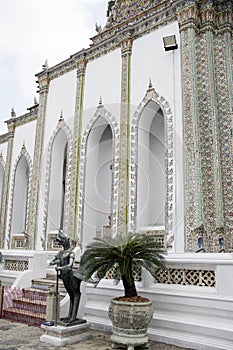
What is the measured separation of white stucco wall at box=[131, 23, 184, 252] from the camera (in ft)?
24.0

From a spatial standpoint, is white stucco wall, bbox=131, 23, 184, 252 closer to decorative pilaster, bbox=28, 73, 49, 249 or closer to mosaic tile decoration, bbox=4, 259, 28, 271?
mosaic tile decoration, bbox=4, 259, 28, 271

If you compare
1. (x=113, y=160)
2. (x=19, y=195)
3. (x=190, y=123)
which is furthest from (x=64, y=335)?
(x=19, y=195)

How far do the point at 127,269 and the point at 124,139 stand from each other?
4.85m

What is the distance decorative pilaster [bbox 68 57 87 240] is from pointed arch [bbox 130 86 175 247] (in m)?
1.84

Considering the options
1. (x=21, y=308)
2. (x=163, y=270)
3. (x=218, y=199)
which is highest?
(x=218, y=199)

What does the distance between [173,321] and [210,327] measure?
1.73ft

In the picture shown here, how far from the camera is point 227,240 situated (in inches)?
280

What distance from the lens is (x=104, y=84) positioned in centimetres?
971

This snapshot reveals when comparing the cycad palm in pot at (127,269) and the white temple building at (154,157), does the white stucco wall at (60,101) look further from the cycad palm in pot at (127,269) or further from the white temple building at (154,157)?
the cycad palm in pot at (127,269)

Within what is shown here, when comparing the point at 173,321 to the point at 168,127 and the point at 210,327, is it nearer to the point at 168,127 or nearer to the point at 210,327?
the point at 210,327

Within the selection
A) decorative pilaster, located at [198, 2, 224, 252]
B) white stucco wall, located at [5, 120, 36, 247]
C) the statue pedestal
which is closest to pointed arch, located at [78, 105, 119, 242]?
decorative pilaster, located at [198, 2, 224, 252]

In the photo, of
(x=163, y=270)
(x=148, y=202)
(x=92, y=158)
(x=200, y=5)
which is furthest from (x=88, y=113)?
(x=163, y=270)

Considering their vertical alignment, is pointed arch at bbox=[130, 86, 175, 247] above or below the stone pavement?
above

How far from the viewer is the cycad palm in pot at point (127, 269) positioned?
4.05 meters
